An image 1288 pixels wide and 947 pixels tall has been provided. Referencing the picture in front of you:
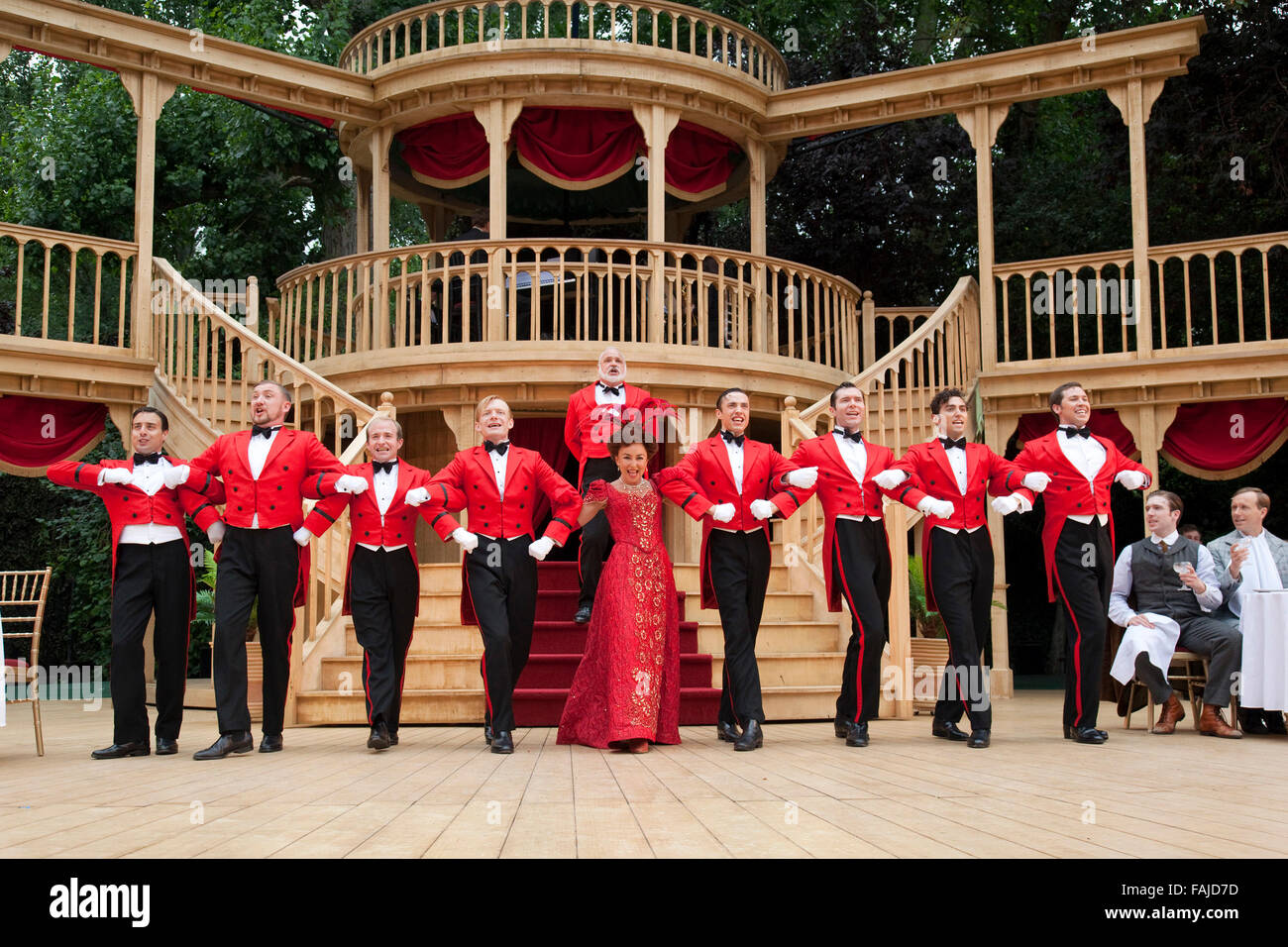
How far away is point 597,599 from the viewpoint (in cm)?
631

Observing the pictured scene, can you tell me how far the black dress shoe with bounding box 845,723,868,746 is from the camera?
6.04 m

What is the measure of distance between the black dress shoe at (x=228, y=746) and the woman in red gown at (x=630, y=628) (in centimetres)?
150

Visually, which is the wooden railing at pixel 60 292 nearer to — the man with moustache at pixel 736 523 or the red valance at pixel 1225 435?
the man with moustache at pixel 736 523

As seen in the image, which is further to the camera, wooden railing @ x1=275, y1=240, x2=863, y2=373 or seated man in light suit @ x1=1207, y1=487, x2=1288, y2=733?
wooden railing @ x1=275, y1=240, x2=863, y2=373

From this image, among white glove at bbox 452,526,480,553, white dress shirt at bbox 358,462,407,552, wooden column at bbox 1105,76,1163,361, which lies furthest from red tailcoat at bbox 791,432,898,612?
wooden column at bbox 1105,76,1163,361

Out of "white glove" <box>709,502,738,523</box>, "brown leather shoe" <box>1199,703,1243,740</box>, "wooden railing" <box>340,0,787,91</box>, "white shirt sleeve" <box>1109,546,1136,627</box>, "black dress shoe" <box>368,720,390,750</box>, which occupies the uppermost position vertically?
"wooden railing" <box>340,0,787,91</box>

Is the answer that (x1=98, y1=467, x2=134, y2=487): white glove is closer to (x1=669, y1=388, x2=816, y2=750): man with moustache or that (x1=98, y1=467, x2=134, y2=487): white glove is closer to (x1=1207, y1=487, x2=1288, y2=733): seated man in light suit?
(x1=669, y1=388, x2=816, y2=750): man with moustache

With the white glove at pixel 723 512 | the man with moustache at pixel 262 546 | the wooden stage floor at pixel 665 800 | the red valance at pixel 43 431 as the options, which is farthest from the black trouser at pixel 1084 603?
the red valance at pixel 43 431

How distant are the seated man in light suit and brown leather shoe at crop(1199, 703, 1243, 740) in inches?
10.6

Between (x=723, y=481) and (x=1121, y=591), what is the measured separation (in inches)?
109

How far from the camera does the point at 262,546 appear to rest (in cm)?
609

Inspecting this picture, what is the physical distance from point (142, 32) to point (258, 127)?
5926 mm
